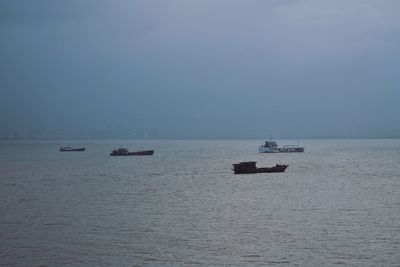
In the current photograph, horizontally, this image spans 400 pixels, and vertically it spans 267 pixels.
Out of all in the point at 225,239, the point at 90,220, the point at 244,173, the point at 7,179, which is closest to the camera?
the point at 225,239

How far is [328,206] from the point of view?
50.4 m

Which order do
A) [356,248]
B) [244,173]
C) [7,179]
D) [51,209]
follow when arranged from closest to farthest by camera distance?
[356,248] < [51,209] < [7,179] < [244,173]

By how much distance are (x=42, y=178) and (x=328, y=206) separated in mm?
Answer: 50641

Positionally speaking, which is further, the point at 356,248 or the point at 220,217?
the point at 220,217

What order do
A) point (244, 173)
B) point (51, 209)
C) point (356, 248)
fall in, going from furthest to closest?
point (244, 173)
point (51, 209)
point (356, 248)

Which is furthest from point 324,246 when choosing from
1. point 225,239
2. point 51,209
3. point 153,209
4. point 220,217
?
point 51,209

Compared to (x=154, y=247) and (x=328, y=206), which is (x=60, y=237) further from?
(x=328, y=206)

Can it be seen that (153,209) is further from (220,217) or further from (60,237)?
(60,237)

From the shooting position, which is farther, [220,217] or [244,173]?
[244,173]

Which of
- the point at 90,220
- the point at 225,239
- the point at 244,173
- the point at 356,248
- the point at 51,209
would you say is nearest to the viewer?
the point at 356,248

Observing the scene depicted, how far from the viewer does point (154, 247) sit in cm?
3180

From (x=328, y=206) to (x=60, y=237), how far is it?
26285 mm

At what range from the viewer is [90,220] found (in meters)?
41.8

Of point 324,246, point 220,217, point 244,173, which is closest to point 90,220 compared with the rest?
point 220,217
